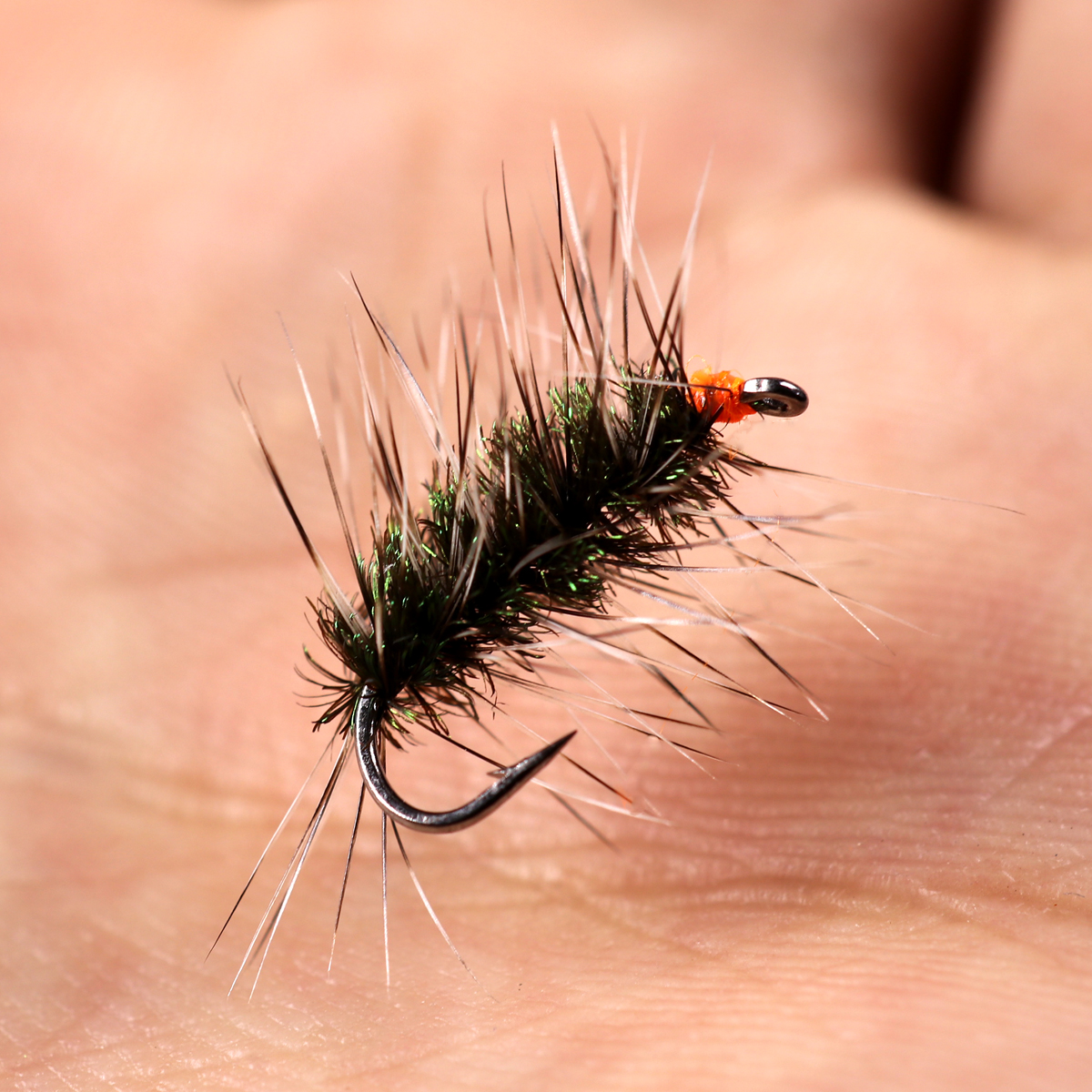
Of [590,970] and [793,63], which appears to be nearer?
[590,970]

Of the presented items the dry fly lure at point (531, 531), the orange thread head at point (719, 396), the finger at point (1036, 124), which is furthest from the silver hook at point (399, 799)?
the finger at point (1036, 124)

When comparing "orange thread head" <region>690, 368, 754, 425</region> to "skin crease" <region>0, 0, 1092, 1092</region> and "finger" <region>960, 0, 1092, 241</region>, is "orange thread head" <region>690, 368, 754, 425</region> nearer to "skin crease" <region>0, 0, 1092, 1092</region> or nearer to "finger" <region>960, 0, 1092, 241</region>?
"skin crease" <region>0, 0, 1092, 1092</region>

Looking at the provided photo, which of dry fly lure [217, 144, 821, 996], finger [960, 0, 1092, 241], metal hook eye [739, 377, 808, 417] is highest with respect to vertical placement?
finger [960, 0, 1092, 241]

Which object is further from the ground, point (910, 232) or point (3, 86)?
point (3, 86)

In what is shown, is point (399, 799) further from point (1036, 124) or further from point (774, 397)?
point (1036, 124)

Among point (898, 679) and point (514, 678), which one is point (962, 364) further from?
point (514, 678)

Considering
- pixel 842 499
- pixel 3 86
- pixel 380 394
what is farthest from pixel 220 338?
pixel 842 499

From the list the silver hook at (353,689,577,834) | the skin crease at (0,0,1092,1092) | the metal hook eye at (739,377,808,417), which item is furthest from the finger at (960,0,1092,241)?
the silver hook at (353,689,577,834)
